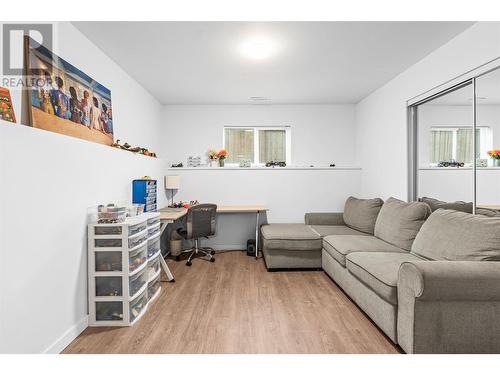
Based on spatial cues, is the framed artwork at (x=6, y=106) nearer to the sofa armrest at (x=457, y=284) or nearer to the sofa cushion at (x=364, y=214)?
the sofa armrest at (x=457, y=284)

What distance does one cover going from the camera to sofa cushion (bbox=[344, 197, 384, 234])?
4020 mm

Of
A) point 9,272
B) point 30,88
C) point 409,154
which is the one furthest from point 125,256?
point 409,154

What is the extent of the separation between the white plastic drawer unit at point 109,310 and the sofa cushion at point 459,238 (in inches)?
110

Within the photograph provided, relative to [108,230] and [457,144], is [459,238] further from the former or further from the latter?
[108,230]

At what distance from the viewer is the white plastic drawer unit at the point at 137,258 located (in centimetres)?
257

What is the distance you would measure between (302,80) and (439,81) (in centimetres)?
163

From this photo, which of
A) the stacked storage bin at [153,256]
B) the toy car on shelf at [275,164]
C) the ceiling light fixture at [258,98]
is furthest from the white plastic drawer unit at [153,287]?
the ceiling light fixture at [258,98]

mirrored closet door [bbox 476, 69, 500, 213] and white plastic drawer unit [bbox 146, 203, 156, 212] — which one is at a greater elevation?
mirrored closet door [bbox 476, 69, 500, 213]

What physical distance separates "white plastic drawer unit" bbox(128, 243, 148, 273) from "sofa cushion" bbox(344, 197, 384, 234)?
9.80ft

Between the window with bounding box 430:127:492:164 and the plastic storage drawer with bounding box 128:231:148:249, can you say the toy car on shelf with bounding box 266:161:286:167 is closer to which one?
the window with bounding box 430:127:492:164

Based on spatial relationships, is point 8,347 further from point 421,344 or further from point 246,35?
point 246,35

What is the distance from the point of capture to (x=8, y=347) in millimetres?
1609

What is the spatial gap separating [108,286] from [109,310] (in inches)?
8.1

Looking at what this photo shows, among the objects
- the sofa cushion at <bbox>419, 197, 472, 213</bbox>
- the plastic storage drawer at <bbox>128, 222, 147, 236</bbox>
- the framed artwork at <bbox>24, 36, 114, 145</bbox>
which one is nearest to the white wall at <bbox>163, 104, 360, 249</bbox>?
the sofa cushion at <bbox>419, 197, 472, 213</bbox>
